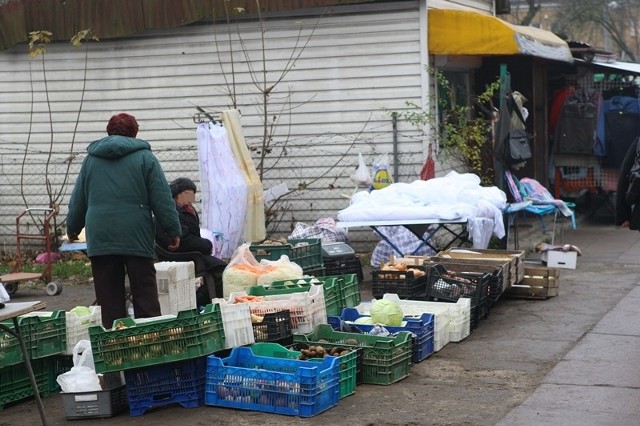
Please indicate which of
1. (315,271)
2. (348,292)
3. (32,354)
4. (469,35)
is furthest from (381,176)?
(32,354)

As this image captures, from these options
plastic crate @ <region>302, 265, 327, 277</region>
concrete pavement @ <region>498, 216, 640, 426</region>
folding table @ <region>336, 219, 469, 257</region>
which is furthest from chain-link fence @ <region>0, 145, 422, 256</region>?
concrete pavement @ <region>498, 216, 640, 426</region>

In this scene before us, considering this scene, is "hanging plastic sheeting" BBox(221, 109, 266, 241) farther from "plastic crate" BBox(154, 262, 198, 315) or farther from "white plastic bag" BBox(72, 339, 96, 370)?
"white plastic bag" BBox(72, 339, 96, 370)

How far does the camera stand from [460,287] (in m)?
9.66

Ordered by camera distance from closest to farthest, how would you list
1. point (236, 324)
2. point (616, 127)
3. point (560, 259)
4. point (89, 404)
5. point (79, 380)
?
point (89, 404)
point (79, 380)
point (236, 324)
point (560, 259)
point (616, 127)

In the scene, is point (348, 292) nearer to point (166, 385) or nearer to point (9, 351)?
point (166, 385)

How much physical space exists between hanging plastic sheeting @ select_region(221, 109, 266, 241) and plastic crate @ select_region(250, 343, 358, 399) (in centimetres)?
553

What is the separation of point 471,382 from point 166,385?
224 centimetres

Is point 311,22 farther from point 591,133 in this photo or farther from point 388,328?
point 388,328

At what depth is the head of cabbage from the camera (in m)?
8.36

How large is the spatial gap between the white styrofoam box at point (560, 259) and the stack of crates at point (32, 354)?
687 centimetres

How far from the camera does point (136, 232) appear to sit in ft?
25.9

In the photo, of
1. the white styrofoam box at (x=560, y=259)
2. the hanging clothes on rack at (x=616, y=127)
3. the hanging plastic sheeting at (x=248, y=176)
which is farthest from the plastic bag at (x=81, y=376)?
the hanging clothes on rack at (x=616, y=127)

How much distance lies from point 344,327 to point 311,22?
693 cm

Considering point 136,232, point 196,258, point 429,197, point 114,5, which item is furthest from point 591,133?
point 136,232
